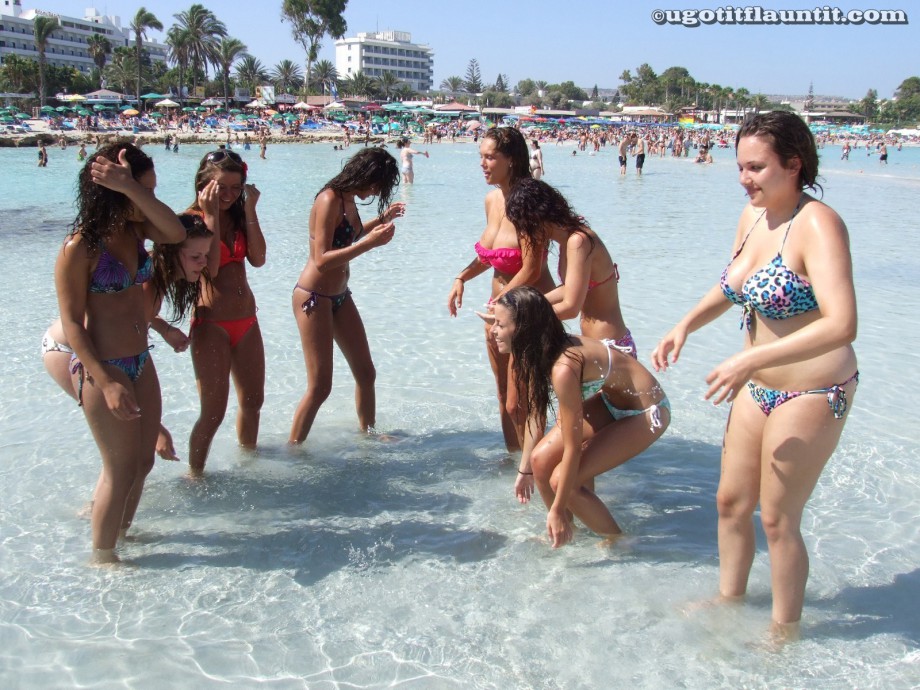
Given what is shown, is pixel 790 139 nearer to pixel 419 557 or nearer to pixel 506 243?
pixel 506 243

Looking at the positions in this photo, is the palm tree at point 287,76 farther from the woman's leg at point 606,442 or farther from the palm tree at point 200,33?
the woman's leg at point 606,442

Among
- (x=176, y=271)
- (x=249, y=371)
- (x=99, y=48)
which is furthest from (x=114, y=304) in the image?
(x=99, y=48)

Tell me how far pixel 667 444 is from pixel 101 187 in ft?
12.3

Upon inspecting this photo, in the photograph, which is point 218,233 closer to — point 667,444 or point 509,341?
point 509,341

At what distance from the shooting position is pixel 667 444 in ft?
16.9

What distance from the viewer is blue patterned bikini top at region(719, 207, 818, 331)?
249cm

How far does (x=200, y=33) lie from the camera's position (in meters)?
90.9

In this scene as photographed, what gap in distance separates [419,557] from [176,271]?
5.82 feet

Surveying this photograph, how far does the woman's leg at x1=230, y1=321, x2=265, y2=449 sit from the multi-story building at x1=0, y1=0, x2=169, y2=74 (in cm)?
12115

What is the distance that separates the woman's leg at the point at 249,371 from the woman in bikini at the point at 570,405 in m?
1.53

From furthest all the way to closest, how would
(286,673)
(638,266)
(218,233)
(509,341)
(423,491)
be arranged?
(638,266) < (423,491) < (218,233) < (509,341) < (286,673)

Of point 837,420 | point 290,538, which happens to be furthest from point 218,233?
point 837,420

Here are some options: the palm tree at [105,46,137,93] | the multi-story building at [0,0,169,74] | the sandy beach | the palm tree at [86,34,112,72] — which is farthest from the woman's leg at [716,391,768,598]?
the multi-story building at [0,0,169,74]

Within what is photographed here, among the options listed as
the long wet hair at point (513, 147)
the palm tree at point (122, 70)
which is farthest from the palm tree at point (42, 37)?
the long wet hair at point (513, 147)
